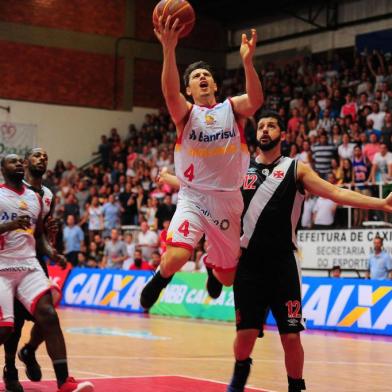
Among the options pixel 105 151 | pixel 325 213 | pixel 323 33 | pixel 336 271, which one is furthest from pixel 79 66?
pixel 336 271

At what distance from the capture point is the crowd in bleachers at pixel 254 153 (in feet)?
64.9

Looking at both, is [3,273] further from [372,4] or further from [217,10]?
[217,10]

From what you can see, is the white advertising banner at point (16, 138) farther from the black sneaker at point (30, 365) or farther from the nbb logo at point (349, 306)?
the black sneaker at point (30, 365)

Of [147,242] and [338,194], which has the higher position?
[338,194]

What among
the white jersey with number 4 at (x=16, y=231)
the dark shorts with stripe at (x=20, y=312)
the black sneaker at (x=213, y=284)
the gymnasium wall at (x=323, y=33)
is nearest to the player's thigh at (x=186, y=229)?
the black sneaker at (x=213, y=284)

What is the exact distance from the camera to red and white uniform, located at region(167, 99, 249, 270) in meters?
7.63

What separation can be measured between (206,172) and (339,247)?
11.5 meters

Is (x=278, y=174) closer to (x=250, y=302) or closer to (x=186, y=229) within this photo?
(x=186, y=229)

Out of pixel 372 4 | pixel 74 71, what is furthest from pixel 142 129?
pixel 372 4

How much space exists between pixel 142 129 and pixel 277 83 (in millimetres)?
6177

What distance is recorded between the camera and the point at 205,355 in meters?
12.4

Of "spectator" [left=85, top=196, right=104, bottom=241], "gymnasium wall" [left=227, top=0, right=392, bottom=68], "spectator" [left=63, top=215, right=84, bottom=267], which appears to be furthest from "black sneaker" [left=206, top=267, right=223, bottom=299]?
Answer: "gymnasium wall" [left=227, top=0, right=392, bottom=68]

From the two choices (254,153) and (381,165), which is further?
(254,153)

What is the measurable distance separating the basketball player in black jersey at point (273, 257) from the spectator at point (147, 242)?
1466 cm
